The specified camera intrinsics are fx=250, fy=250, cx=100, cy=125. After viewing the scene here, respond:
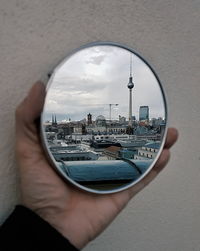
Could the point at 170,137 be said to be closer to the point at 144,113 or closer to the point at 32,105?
the point at 144,113

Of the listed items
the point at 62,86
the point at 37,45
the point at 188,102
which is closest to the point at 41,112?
the point at 62,86

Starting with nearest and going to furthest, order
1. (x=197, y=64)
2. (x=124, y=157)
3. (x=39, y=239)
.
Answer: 1. (x=39, y=239)
2. (x=124, y=157)
3. (x=197, y=64)

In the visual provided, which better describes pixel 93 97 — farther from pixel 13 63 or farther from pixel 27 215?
pixel 27 215

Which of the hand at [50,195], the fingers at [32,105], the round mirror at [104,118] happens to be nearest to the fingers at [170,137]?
the round mirror at [104,118]

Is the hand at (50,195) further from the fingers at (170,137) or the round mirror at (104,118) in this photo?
the fingers at (170,137)

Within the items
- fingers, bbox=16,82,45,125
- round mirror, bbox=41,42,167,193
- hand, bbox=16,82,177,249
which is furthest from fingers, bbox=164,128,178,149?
fingers, bbox=16,82,45,125

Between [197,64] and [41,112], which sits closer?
[41,112]

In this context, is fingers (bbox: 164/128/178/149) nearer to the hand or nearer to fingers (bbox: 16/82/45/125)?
the hand
